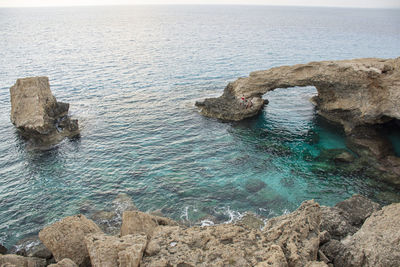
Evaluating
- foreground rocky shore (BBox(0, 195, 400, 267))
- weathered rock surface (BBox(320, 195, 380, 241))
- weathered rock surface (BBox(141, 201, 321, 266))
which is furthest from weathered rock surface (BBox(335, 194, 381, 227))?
weathered rock surface (BBox(141, 201, 321, 266))

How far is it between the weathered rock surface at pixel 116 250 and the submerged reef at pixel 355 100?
25531 millimetres

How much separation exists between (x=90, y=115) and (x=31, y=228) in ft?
73.5

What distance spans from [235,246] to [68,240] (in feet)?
31.3

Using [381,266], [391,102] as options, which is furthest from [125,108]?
[381,266]

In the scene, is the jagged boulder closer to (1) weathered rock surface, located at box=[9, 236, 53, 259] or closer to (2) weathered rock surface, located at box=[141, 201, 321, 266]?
(2) weathered rock surface, located at box=[141, 201, 321, 266]

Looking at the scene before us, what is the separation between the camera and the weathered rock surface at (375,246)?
13089 millimetres

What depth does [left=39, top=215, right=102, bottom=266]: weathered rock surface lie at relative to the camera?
15250 mm

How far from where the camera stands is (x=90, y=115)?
42.5 metres

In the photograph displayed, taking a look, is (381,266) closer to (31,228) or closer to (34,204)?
(31,228)

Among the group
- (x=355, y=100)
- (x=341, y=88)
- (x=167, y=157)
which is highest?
(x=341, y=88)

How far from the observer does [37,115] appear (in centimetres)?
3584

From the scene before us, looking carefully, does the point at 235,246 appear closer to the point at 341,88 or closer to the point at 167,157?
the point at 167,157

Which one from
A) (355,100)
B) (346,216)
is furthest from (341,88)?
(346,216)

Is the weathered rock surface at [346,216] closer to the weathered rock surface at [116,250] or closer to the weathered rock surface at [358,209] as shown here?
the weathered rock surface at [358,209]
